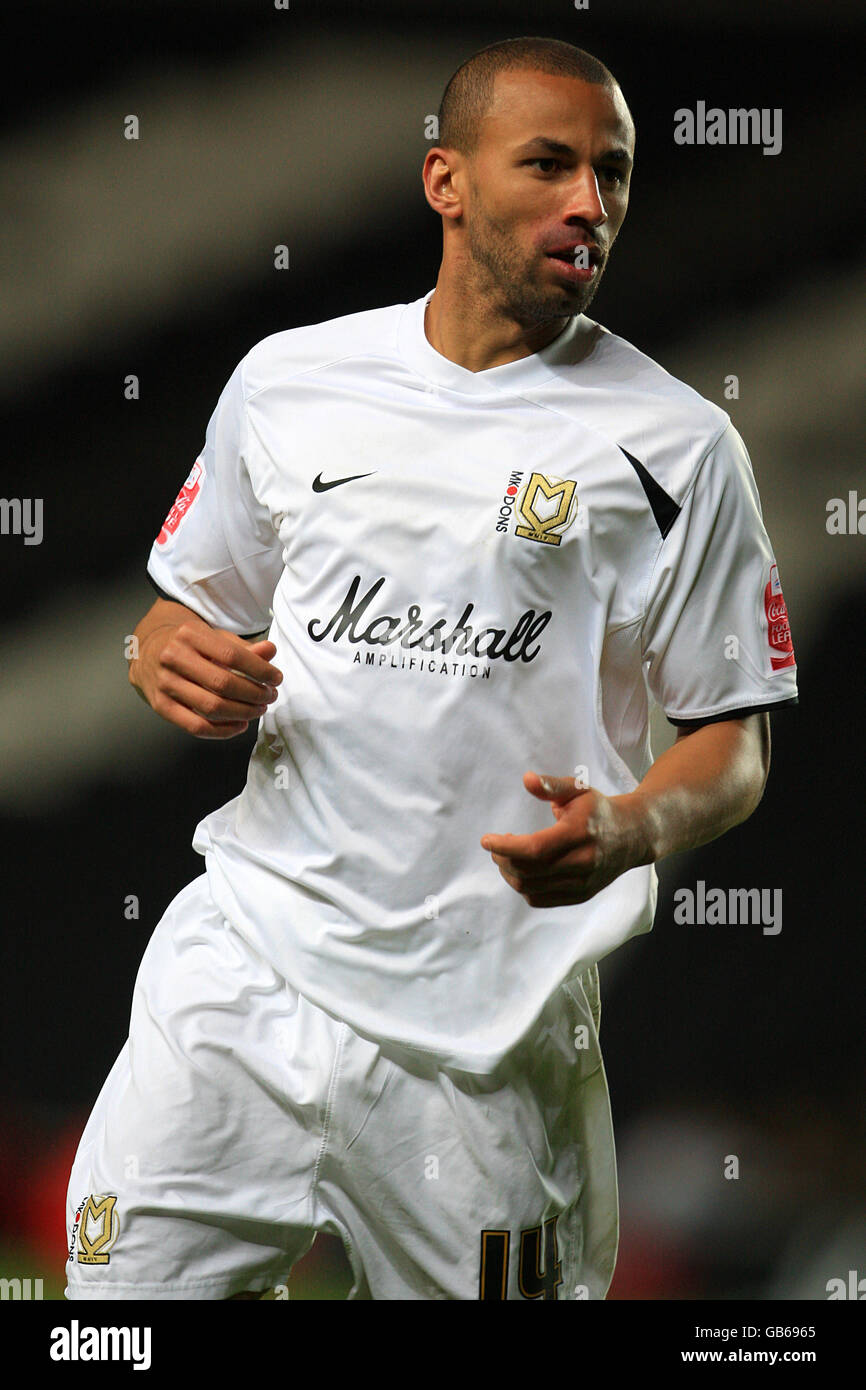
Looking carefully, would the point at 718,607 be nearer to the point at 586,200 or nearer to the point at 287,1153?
the point at 586,200

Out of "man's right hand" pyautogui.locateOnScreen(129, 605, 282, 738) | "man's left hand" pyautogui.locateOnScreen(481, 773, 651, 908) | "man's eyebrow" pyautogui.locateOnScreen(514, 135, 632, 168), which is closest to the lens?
"man's left hand" pyautogui.locateOnScreen(481, 773, 651, 908)

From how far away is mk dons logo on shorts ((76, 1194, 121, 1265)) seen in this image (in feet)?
5.21

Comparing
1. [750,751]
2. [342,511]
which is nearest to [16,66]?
[342,511]

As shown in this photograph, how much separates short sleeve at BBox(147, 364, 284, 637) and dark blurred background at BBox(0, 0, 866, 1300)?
56 centimetres

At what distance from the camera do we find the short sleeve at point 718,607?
5.45 ft

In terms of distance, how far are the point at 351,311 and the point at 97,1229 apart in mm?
1369

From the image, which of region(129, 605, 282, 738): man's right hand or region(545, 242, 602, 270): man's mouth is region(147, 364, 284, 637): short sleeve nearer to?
region(129, 605, 282, 738): man's right hand

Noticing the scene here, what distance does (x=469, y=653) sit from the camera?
1630 mm

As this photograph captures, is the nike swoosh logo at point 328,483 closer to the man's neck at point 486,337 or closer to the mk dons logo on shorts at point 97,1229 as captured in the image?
the man's neck at point 486,337

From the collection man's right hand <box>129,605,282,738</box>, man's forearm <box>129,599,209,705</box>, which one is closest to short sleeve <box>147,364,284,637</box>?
man's forearm <box>129,599,209,705</box>

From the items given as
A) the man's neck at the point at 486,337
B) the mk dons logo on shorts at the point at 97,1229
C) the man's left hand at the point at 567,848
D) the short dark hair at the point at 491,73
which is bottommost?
the mk dons logo on shorts at the point at 97,1229

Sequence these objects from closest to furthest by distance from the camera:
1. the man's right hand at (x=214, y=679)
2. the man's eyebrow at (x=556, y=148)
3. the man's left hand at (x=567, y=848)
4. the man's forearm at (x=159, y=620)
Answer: the man's left hand at (x=567, y=848) < the man's right hand at (x=214, y=679) < the man's eyebrow at (x=556, y=148) < the man's forearm at (x=159, y=620)

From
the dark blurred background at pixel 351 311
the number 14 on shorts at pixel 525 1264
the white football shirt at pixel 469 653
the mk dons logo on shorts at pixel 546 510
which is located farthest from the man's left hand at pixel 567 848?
the dark blurred background at pixel 351 311

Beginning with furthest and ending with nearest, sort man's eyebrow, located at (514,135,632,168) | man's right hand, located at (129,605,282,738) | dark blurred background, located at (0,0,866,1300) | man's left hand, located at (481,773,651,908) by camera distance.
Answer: dark blurred background, located at (0,0,866,1300)
man's eyebrow, located at (514,135,632,168)
man's right hand, located at (129,605,282,738)
man's left hand, located at (481,773,651,908)
